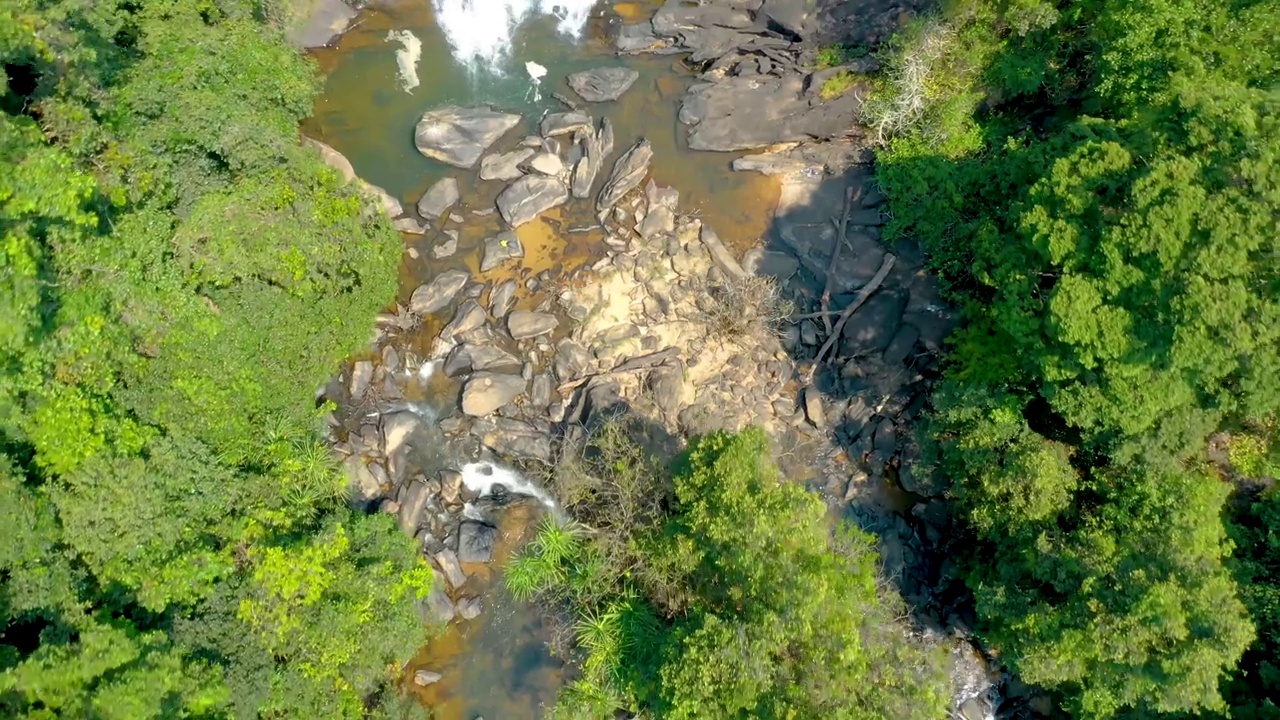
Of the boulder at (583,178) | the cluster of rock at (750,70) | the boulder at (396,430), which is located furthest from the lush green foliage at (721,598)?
the cluster of rock at (750,70)

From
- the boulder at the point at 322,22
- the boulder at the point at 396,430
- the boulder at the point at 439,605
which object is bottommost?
Answer: the boulder at the point at 439,605

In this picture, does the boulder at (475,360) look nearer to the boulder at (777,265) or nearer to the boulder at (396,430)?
the boulder at (396,430)

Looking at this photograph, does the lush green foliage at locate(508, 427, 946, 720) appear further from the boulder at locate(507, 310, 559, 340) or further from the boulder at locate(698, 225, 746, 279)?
the boulder at locate(698, 225, 746, 279)

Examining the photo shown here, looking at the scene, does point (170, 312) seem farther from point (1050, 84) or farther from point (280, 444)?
point (1050, 84)

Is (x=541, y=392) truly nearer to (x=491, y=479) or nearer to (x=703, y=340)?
(x=491, y=479)

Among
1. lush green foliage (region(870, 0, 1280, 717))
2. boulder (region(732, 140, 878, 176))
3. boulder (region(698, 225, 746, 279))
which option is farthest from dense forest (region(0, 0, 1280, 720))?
boulder (region(698, 225, 746, 279))

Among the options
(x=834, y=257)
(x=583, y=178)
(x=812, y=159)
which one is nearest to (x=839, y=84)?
(x=812, y=159)

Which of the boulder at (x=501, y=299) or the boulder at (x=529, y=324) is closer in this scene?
the boulder at (x=529, y=324)
